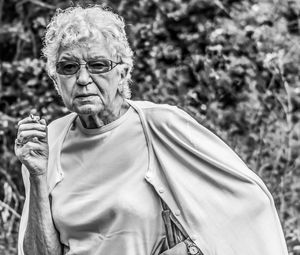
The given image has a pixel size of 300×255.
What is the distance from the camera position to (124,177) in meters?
3.12

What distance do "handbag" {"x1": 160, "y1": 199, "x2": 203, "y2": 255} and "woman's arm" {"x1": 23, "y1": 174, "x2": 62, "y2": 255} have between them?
44cm

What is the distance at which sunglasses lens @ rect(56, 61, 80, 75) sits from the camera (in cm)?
310

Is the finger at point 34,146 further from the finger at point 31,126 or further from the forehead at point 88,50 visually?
the forehead at point 88,50

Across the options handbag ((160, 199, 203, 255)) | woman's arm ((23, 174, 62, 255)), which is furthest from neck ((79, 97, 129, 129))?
handbag ((160, 199, 203, 255))

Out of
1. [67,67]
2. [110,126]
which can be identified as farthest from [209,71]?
[67,67]

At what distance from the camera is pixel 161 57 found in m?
6.36

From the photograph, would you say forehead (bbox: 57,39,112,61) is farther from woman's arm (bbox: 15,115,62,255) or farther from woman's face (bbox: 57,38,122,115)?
woman's arm (bbox: 15,115,62,255)

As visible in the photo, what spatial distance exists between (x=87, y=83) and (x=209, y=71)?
2.75m

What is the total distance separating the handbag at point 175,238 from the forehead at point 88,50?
58 cm

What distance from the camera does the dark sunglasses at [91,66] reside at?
10.1 ft

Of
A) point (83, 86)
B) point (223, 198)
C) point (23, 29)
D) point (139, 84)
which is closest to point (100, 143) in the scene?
point (83, 86)

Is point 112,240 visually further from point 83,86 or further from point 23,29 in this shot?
point 23,29

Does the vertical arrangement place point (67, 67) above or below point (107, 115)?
above

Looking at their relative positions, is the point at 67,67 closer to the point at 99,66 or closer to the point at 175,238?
the point at 99,66
